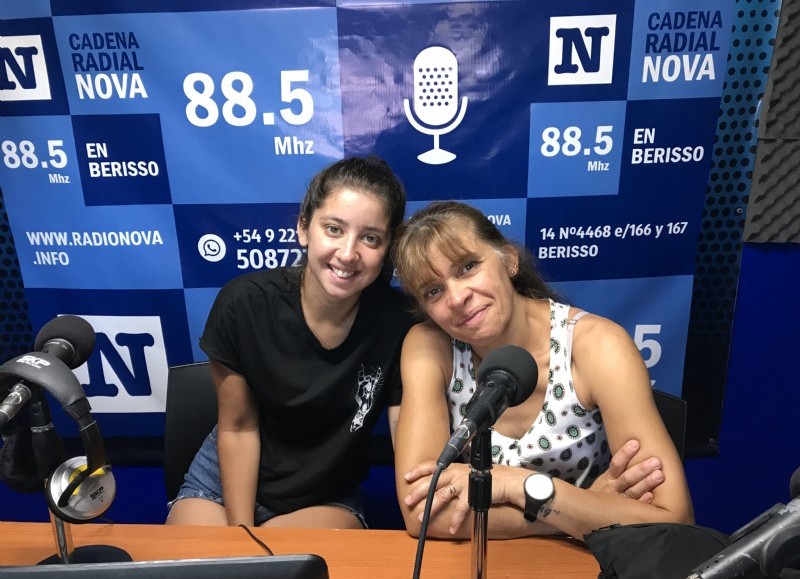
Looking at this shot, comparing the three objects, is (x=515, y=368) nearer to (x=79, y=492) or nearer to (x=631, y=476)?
(x=631, y=476)

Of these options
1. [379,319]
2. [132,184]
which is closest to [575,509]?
[379,319]

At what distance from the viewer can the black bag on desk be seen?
2.97ft

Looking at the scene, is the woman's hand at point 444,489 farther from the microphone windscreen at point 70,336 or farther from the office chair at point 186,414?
the office chair at point 186,414

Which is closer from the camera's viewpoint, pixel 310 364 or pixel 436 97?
pixel 310 364

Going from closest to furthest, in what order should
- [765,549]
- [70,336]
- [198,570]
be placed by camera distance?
1. [765,549]
2. [198,570]
3. [70,336]

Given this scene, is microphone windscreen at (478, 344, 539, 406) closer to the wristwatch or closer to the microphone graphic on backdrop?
the wristwatch

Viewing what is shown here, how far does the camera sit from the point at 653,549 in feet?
3.10

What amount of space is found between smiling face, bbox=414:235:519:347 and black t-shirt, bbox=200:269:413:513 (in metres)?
0.30

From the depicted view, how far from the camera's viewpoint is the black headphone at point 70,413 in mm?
929

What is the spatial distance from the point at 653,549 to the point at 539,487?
11.1 inches

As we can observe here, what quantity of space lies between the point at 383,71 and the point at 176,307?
3.86 ft

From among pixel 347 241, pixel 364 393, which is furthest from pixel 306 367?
pixel 347 241

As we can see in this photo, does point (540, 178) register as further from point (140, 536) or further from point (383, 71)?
point (140, 536)

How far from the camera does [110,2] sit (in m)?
1.98
